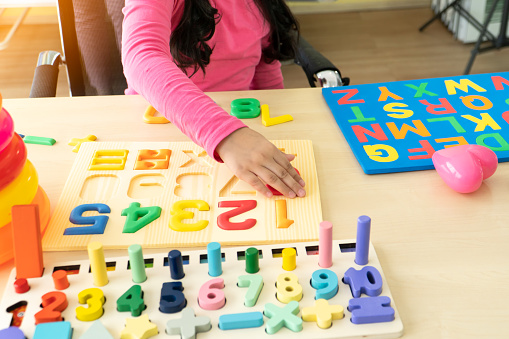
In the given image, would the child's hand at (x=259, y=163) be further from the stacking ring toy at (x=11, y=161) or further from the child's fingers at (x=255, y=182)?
the stacking ring toy at (x=11, y=161)

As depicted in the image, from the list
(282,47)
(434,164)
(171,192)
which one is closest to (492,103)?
(434,164)

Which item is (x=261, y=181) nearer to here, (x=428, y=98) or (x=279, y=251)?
(x=279, y=251)

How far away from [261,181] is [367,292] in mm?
242

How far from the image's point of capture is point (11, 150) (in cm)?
68

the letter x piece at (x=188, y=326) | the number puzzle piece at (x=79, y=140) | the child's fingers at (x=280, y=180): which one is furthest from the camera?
the number puzzle piece at (x=79, y=140)

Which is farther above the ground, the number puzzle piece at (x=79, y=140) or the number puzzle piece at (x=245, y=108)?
the number puzzle piece at (x=79, y=140)

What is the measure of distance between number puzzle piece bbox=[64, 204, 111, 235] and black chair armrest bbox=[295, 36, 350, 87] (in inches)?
21.8

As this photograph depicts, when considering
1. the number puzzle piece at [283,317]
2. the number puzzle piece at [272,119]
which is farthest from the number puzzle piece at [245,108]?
the number puzzle piece at [283,317]

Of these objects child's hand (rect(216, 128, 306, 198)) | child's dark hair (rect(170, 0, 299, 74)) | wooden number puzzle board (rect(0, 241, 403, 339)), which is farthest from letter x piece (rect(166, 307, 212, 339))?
child's dark hair (rect(170, 0, 299, 74))

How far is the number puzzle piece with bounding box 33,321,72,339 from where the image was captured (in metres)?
0.56

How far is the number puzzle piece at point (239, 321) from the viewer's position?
570 millimetres

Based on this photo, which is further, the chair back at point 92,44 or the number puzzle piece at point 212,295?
the chair back at point 92,44

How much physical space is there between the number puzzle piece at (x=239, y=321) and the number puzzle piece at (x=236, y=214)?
15cm

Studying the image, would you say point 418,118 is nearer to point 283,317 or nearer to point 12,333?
point 283,317
